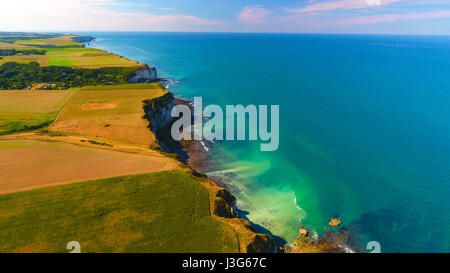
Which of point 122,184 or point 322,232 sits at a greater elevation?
point 122,184

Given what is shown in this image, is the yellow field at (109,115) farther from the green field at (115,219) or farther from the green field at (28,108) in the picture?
the green field at (115,219)

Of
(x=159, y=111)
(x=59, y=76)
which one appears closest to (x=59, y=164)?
(x=159, y=111)

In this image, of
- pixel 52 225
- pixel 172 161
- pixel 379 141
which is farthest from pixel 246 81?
pixel 52 225

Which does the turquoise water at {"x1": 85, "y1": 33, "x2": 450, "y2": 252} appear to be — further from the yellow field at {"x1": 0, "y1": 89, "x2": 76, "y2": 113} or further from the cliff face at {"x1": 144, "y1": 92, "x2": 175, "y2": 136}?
the yellow field at {"x1": 0, "y1": 89, "x2": 76, "y2": 113}

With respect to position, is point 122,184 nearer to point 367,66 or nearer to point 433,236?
point 433,236

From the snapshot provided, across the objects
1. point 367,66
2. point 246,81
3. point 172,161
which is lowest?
point 172,161

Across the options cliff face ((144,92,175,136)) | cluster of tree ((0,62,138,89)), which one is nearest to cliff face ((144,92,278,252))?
cliff face ((144,92,175,136))
